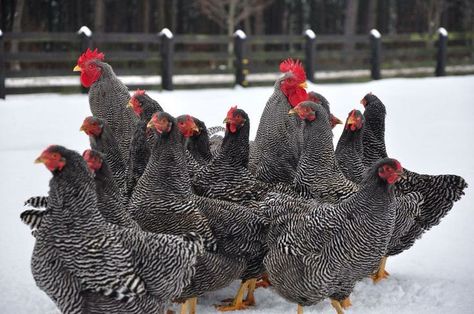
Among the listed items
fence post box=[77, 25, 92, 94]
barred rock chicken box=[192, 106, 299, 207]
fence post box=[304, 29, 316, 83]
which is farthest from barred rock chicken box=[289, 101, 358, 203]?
fence post box=[304, 29, 316, 83]

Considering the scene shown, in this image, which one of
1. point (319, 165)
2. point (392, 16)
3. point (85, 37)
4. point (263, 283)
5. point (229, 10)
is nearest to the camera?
point (319, 165)

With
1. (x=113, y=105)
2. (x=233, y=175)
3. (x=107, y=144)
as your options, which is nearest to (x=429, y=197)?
(x=233, y=175)

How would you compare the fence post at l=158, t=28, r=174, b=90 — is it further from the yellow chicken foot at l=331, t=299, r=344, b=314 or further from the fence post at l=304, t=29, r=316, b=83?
the yellow chicken foot at l=331, t=299, r=344, b=314

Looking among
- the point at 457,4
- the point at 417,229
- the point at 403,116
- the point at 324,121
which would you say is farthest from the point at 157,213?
the point at 457,4

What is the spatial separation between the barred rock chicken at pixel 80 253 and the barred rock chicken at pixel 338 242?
1.03m

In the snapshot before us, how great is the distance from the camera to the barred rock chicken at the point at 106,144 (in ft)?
17.3

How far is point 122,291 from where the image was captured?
4.01 metres

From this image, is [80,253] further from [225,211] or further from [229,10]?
[229,10]

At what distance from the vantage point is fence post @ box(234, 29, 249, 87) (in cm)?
1712

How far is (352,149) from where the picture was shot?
5.74 metres

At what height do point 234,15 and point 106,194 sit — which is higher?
point 234,15

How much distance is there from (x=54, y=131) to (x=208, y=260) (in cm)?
741

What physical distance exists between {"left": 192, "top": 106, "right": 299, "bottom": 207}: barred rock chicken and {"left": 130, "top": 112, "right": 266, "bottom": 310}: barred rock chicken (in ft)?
1.14

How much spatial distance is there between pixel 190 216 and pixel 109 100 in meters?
2.20
